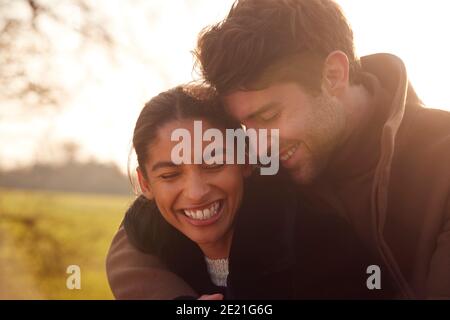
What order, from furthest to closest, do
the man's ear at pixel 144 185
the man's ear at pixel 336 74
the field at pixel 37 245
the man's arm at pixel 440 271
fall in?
the field at pixel 37 245, the man's ear at pixel 336 74, the man's ear at pixel 144 185, the man's arm at pixel 440 271

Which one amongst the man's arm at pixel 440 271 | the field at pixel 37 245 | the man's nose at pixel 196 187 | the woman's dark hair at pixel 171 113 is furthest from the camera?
the field at pixel 37 245

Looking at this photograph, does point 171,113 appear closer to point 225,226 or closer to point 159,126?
point 159,126

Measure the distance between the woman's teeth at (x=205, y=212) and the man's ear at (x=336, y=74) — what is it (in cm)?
78

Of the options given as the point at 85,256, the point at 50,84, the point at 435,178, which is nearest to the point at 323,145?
the point at 435,178

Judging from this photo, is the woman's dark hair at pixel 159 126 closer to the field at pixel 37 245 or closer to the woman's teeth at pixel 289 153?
the woman's teeth at pixel 289 153

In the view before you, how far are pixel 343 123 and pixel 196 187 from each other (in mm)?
774

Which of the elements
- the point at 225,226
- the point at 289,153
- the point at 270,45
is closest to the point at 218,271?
the point at 225,226

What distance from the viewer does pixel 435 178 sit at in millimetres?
2570

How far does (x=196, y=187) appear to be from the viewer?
2.59m

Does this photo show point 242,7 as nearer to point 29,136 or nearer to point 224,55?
point 224,55

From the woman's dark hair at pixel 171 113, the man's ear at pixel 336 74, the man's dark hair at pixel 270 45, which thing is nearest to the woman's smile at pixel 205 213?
the woman's dark hair at pixel 171 113

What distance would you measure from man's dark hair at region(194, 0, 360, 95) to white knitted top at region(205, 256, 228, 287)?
0.74 meters

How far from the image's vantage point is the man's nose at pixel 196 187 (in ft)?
8.50

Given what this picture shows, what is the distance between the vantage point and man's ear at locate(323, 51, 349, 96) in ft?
9.74
